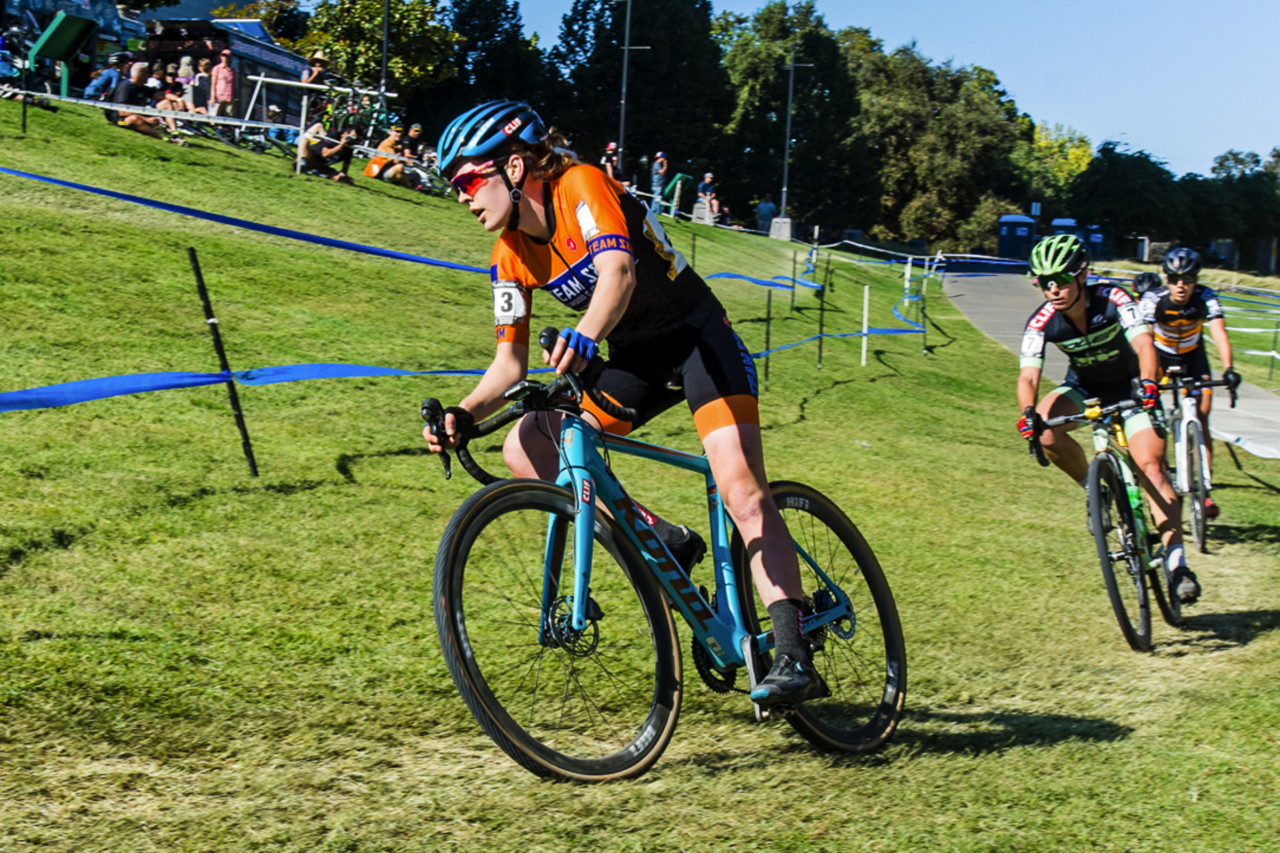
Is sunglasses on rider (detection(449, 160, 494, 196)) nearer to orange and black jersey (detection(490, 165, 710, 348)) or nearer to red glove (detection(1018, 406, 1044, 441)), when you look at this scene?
orange and black jersey (detection(490, 165, 710, 348))

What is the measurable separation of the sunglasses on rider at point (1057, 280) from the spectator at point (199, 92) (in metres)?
19.1

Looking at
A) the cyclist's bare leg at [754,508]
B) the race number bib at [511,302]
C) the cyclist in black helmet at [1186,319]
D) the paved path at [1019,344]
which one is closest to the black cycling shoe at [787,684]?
the cyclist's bare leg at [754,508]

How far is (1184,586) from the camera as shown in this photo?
6113 millimetres

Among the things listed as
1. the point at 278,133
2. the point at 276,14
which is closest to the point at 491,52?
the point at 276,14

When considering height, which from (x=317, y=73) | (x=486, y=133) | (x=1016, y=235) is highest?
(x=1016, y=235)

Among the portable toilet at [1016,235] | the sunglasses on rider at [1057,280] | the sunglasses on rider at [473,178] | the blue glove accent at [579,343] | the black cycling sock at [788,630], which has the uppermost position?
the portable toilet at [1016,235]

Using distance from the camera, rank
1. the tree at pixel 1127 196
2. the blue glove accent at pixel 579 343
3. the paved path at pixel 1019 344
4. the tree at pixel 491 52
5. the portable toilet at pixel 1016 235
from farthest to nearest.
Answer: the tree at pixel 1127 196
the portable toilet at pixel 1016 235
the tree at pixel 491 52
the paved path at pixel 1019 344
the blue glove accent at pixel 579 343

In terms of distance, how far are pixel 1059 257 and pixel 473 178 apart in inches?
165

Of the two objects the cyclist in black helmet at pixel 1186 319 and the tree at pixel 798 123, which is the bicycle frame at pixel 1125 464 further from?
the tree at pixel 798 123

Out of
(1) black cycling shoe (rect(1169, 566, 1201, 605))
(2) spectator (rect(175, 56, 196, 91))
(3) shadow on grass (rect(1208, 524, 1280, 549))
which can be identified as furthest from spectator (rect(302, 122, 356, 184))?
(1) black cycling shoe (rect(1169, 566, 1201, 605))

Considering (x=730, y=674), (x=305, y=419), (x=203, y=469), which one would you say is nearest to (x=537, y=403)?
(x=730, y=674)

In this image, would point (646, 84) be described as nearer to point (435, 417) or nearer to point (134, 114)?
point (134, 114)

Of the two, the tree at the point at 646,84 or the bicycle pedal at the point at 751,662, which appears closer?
the bicycle pedal at the point at 751,662

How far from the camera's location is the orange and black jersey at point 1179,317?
30.6ft
